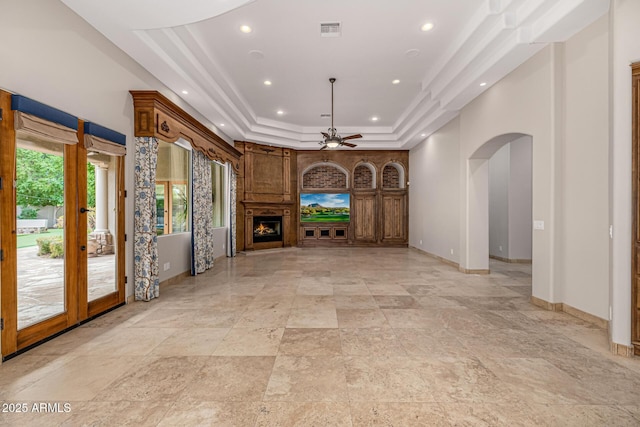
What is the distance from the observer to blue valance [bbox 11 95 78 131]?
8.57 feet

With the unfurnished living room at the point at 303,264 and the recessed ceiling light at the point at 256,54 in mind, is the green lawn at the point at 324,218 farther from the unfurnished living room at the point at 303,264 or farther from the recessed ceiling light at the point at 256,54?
the recessed ceiling light at the point at 256,54

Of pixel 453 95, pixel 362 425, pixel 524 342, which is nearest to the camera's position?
pixel 362 425

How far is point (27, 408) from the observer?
196 cm

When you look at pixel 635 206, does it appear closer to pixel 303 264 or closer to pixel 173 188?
pixel 303 264

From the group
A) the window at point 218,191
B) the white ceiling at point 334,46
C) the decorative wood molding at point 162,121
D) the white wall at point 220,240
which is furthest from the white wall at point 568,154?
the white wall at point 220,240

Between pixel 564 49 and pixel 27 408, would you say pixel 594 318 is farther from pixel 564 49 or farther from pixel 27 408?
pixel 27 408

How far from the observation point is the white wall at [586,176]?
3.37 meters

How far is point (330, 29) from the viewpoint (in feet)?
14.7

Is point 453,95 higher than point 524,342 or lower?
higher

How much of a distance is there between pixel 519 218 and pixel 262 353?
7727 millimetres

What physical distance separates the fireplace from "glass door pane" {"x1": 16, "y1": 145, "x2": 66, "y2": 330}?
6.71m

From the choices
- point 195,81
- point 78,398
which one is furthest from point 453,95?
point 78,398

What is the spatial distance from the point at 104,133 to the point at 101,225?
1.20m

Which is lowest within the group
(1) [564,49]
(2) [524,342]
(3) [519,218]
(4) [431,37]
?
(2) [524,342]
